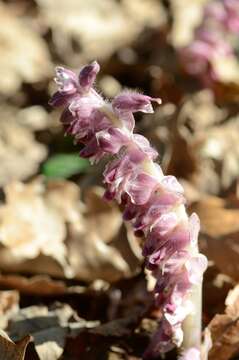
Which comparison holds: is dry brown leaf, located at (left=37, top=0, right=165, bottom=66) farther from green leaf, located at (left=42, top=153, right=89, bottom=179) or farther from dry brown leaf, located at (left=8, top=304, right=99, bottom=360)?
dry brown leaf, located at (left=8, top=304, right=99, bottom=360)

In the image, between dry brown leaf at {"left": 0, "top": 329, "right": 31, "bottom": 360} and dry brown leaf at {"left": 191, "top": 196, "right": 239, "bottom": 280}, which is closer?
dry brown leaf at {"left": 0, "top": 329, "right": 31, "bottom": 360}

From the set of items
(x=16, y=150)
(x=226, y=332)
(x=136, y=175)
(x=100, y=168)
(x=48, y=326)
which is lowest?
(x=16, y=150)

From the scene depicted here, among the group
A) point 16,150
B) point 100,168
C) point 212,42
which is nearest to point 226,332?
point 100,168

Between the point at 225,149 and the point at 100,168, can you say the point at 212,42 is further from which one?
the point at 100,168

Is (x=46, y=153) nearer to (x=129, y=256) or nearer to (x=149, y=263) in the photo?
(x=129, y=256)

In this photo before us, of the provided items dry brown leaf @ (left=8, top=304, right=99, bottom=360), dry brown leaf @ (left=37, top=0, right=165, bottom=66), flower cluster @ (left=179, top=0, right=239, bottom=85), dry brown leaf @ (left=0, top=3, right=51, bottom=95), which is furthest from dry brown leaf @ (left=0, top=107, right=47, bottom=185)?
dry brown leaf @ (left=8, top=304, right=99, bottom=360)

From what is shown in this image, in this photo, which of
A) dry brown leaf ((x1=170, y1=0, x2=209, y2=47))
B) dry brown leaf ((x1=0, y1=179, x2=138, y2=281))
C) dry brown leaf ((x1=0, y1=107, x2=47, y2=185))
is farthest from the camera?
dry brown leaf ((x1=170, y1=0, x2=209, y2=47))

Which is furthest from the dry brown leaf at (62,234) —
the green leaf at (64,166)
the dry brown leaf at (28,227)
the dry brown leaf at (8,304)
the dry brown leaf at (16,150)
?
the dry brown leaf at (16,150)
